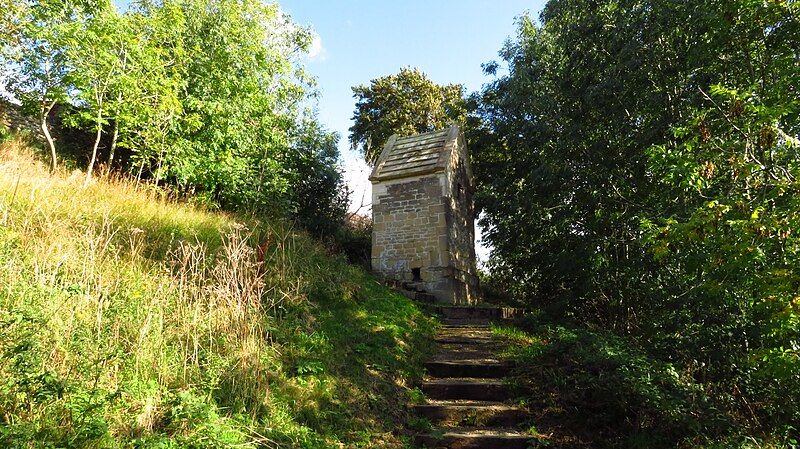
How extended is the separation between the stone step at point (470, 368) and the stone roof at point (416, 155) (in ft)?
19.7

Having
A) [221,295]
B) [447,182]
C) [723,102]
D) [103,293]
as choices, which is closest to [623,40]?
[723,102]

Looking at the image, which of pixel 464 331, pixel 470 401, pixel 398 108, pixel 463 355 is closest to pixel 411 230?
pixel 464 331

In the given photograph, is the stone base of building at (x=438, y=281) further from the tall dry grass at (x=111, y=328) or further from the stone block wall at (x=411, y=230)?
the tall dry grass at (x=111, y=328)

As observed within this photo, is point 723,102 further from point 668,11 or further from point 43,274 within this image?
point 43,274

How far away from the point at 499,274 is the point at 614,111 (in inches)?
257

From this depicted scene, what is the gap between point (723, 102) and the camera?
5941mm

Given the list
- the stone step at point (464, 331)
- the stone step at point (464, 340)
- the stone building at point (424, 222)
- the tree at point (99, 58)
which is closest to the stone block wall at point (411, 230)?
the stone building at point (424, 222)

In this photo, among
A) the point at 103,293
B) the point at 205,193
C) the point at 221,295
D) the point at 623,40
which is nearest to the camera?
the point at 103,293

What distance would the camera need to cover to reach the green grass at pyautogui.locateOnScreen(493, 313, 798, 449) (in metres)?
3.91

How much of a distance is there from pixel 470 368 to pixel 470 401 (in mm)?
638

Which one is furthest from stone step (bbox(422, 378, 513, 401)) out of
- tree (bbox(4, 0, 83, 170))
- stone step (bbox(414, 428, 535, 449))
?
tree (bbox(4, 0, 83, 170))

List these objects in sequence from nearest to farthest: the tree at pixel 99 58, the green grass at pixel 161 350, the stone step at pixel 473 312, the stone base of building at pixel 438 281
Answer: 1. the green grass at pixel 161 350
2. the tree at pixel 99 58
3. the stone step at pixel 473 312
4. the stone base of building at pixel 438 281

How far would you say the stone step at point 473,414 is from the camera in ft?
14.6

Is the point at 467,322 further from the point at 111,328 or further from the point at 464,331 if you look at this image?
the point at 111,328
